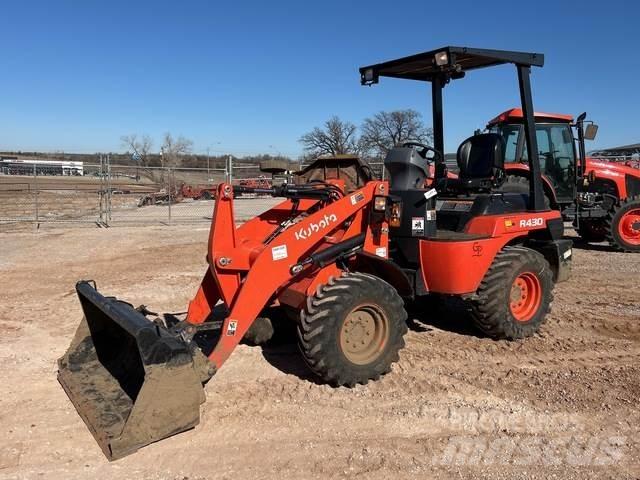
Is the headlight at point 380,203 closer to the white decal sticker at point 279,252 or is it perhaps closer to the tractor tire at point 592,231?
the white decal sticker at point 279,252

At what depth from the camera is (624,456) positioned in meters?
3.41

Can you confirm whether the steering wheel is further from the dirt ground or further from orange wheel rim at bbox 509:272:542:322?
the dirt ground

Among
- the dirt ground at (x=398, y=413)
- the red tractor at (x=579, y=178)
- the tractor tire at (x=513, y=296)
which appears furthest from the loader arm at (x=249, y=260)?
the red tractor at (x=579, y=178)

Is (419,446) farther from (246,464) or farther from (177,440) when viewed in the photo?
(177,440)

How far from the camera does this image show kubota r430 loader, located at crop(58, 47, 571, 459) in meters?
3.63

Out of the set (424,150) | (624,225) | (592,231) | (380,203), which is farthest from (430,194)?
(592,231)

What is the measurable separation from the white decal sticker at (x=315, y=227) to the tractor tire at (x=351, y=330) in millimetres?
422

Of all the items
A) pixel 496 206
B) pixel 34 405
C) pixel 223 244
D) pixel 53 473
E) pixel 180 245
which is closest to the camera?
pixel 53 473

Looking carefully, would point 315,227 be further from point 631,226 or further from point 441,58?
point 631,226

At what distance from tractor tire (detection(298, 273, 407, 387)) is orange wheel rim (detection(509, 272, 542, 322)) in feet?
5.51

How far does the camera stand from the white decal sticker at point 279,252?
4211 millimetres

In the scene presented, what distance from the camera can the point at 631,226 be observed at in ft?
38.1

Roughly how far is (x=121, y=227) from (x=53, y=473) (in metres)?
13.8

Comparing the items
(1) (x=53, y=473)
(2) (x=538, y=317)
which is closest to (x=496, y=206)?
(2) (x=538, y=317)
